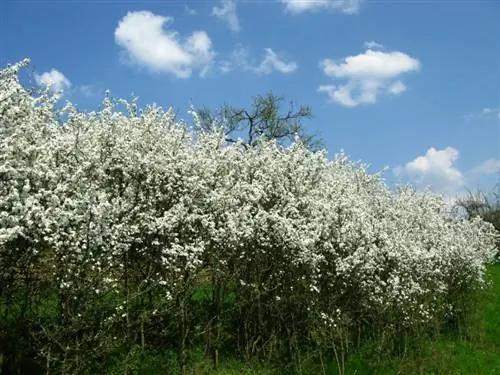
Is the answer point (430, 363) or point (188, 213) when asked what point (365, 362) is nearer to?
point (430, 363)

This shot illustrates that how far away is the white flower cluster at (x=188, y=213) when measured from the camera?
412 inches

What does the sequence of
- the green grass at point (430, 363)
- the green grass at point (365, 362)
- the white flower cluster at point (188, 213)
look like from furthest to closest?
1. the green grass at point (430, 363)
2. the green grass at point (365, 362)
3. the white flower cluster at point (188, 213)

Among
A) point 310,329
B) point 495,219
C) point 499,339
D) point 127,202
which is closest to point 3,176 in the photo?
point 127,202

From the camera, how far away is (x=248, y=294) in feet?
49.3

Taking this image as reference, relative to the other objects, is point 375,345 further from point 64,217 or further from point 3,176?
point 3,176

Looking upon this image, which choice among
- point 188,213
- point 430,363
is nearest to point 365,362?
point 430,363

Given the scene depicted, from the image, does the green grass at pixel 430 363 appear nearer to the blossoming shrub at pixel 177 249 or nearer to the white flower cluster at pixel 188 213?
the blossoming shrub at pixel 177 249

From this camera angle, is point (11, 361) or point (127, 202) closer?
point (11, 361)

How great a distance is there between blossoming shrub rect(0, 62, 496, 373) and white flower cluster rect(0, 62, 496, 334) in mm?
48

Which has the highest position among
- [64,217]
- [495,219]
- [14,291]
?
[495,219]

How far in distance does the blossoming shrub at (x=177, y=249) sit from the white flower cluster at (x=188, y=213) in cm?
5

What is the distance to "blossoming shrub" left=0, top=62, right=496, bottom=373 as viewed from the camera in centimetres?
1061

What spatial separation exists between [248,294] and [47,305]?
→ 5178 millimetres

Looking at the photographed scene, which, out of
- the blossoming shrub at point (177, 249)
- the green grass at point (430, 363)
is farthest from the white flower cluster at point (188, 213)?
the green grass at point (430, 363)
